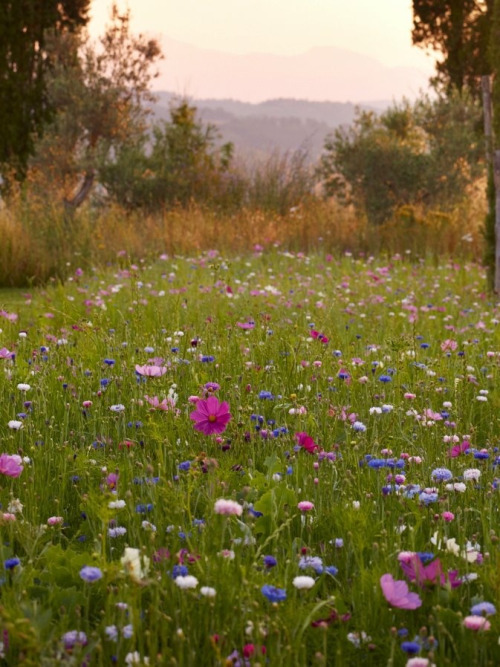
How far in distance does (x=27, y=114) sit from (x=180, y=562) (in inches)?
577

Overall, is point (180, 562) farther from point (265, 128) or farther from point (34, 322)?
point (265, 128)

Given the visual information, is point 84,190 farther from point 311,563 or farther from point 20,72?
point 311,563

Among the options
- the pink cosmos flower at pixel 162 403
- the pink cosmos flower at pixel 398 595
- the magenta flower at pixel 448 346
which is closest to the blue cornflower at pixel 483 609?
the pink cosmos flower at pixel 398 595

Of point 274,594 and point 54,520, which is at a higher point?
point 274,594

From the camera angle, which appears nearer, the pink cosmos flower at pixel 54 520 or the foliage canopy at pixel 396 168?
the pink cosmos flower at pixel 54 520

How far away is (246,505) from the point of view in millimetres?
2139

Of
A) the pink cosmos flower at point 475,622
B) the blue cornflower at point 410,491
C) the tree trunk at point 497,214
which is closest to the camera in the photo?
the pink cosmos flower at point 475,622

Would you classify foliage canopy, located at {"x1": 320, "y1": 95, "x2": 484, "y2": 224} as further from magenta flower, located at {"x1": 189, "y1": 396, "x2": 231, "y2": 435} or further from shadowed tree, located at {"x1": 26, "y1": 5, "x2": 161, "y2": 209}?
magenta flower, located at {"x1": 189, "y1": 396, "x2": 231, "y2": 435}

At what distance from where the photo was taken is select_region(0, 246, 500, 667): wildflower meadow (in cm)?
170

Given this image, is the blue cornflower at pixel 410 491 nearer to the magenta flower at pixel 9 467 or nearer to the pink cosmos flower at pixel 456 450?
the pink cosmos flower at pixel 456 450

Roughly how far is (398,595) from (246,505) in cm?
58

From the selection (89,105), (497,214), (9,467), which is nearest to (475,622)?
(9,467)

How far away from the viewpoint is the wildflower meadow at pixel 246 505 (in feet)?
5.58

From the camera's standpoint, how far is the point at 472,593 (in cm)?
200
